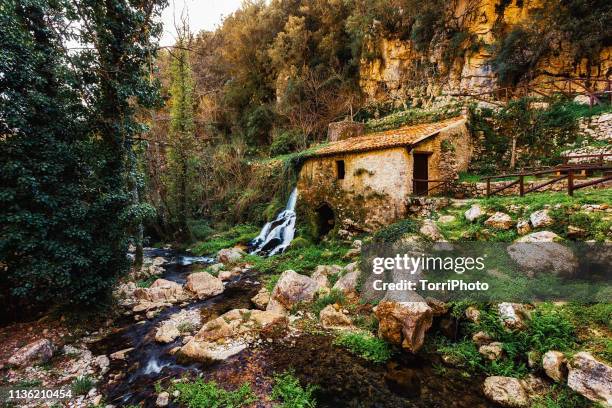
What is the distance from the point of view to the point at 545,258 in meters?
6.34

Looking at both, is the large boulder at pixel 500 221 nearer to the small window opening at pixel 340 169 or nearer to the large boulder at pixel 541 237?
the large boulder at pixel 541 237

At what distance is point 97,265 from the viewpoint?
299 inches

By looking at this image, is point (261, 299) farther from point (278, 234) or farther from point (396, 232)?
point (278, 234)

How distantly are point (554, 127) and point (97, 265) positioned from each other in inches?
746

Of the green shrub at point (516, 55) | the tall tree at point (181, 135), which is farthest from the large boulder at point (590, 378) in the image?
the tall tree at point (181, 135)

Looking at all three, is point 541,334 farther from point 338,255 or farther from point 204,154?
point 204,154

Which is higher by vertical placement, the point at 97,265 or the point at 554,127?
the point at 554,127

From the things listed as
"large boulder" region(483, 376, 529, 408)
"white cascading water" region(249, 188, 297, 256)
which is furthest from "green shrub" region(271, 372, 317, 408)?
"white cascading water" region(249, 188, 297, 256)

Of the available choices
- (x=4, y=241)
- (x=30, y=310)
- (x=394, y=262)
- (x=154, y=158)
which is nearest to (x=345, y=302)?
(x=394, y=262)

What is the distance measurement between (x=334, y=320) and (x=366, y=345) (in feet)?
4.04

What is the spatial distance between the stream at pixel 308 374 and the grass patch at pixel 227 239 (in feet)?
31.2

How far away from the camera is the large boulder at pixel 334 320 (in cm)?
726

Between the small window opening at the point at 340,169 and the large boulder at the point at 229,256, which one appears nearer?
the large boulder at the point at 229,256

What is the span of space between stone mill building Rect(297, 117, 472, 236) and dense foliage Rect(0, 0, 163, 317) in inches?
349
